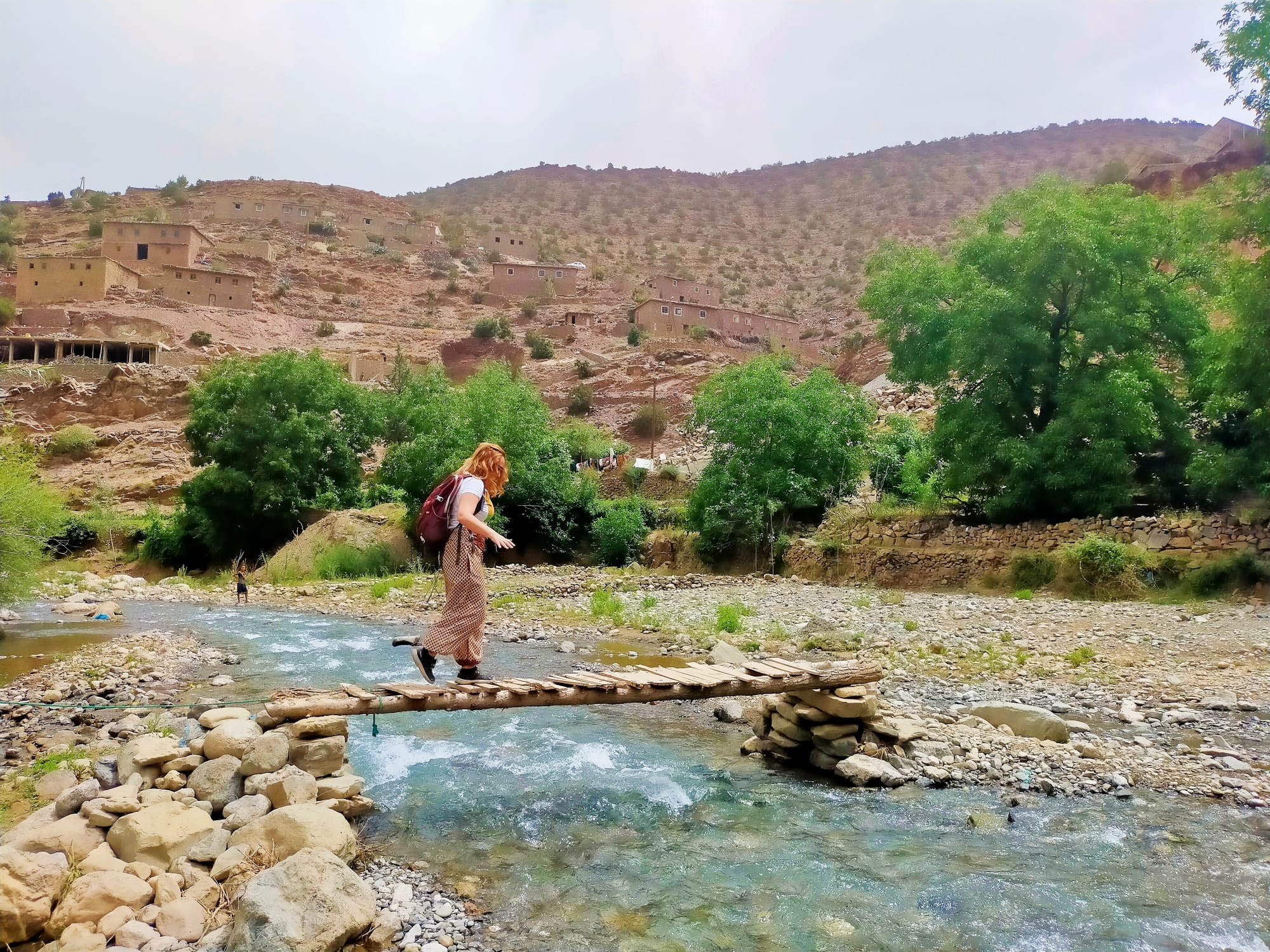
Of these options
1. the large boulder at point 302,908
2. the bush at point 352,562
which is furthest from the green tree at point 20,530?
the large boulder at point 302,908

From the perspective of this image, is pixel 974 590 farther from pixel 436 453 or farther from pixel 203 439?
pixel 203 439

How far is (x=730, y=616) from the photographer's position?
13.9 metres

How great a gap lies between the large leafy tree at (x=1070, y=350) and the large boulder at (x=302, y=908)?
53.7 ft

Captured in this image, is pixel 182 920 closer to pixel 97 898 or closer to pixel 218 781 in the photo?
pixel 97 898

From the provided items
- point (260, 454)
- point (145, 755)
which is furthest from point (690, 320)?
point (145, 755)

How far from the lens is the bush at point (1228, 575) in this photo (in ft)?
45.5

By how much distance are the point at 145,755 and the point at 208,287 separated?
189 ft

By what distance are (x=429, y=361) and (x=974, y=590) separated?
43139 millimetres

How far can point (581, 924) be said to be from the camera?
14.1ft

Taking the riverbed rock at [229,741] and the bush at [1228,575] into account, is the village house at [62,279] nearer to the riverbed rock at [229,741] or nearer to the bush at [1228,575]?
the riverbed rock at [229,741]

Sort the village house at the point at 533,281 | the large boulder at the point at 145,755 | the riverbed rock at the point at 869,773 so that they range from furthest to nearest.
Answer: the village house at the point at 533,281
the riverbed rock at the point at 869,773
the large boulder at the point at 145,755

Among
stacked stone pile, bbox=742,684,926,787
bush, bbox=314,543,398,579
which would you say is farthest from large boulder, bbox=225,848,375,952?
bush, bbox=314,543,398,579

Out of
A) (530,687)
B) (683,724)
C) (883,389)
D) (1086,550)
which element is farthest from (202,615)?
(883,389)

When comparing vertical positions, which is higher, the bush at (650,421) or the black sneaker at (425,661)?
the bush at (650,421)
